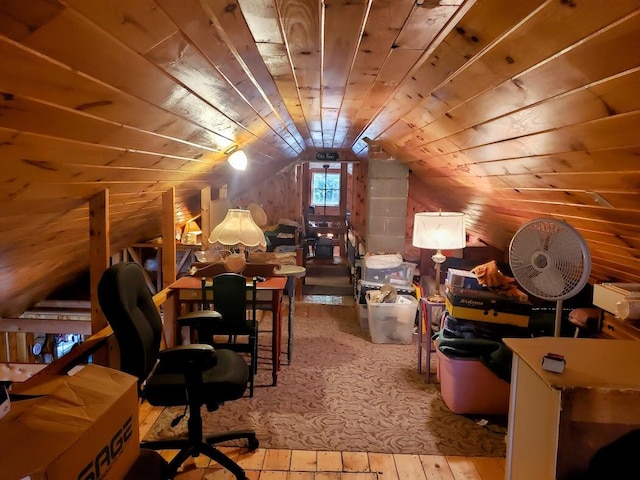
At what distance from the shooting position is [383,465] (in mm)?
2309

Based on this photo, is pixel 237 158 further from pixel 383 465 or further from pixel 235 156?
pixel 383 465

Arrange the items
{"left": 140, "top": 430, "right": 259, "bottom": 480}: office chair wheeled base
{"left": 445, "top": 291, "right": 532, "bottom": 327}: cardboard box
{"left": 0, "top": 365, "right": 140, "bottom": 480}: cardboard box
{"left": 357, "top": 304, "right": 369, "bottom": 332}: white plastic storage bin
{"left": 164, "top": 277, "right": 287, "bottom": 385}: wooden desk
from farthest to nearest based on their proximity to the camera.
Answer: {"left": 357, "top": 304, "right": 369, "bottom": 332}: white plastic storage bin, {"left": 164, "top": 277, "right": 287, "bottom": 385}: wooden desk, {"left": 445, "top": 291, "right": 532, "bottom": 327}: cardboard box, {"left": 140, "top": 430, "right": 259, "bottom": 480}: office chair wheeled base, {"left": 0, "top": 365, "right": 140, "bottom": 480}: cardboard box

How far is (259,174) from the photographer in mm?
6477

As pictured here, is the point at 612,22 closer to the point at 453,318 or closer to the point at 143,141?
the point at 143,141

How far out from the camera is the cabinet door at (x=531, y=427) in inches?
57.6

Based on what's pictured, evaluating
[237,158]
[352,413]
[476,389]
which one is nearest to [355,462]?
[352,413]

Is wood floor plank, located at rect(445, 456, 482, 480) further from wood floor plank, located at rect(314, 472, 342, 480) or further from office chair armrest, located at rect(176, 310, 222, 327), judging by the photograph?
office chair armrest, located at rect(176, 310, 222, 327)

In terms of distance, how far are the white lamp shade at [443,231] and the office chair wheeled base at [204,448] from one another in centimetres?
179

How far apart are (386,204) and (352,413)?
2.40 m

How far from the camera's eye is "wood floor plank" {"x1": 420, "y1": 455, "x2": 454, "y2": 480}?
2.23 metres

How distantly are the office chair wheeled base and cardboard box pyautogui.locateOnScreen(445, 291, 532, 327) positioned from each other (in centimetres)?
155

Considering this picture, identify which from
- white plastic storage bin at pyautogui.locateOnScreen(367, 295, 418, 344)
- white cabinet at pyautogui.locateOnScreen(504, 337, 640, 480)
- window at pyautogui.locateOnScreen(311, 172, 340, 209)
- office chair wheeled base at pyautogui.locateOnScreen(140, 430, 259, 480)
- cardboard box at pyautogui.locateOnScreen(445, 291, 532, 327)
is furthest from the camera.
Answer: window at pyautogui.locateOnScreen(311, 172, 340, 209)

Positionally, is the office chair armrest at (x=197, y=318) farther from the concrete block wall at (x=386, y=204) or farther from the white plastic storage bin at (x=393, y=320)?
the concrete block wall at (x=386, y=204)

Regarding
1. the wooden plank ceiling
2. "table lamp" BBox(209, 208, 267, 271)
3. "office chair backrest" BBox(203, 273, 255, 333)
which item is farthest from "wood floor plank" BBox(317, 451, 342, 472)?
the wooden plank ceiling
